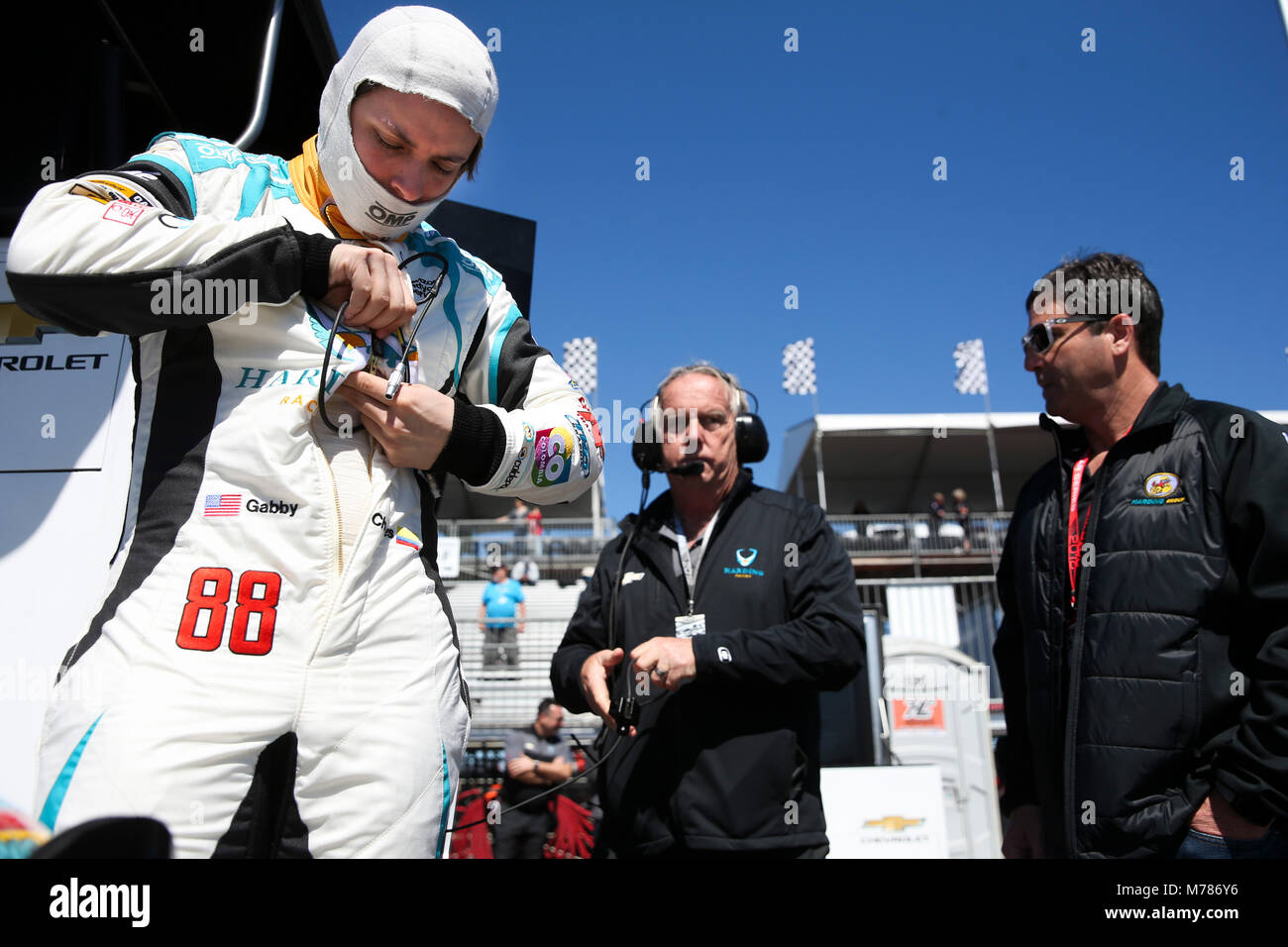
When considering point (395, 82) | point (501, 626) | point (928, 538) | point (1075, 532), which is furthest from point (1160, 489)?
point (928, 538)

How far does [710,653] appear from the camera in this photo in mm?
2025

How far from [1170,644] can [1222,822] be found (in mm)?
351

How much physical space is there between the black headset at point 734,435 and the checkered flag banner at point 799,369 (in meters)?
19.6

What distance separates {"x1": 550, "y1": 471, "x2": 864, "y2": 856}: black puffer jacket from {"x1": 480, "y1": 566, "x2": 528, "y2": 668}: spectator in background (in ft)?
26.2

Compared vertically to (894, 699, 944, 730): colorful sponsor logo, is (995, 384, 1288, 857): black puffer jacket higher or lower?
higher

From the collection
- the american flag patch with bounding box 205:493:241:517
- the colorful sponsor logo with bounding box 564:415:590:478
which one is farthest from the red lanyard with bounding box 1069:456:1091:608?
the american flag patch with bounding box 205:493:241:517

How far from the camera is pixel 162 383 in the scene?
3.82 feet

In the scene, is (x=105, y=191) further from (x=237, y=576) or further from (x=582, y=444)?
(x=582, y=444)

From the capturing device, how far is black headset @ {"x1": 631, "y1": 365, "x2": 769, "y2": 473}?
263cm

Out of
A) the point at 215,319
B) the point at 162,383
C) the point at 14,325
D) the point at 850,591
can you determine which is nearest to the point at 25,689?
the point at 14,325

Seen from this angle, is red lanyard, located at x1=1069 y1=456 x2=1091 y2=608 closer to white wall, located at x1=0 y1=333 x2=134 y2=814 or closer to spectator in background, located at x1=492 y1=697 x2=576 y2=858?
white wall, located at x1=0 y1=333 x2=134 y2=814

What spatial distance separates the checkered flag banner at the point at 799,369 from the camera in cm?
2202

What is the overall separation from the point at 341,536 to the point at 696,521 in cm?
159
